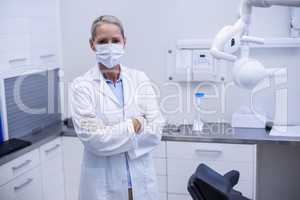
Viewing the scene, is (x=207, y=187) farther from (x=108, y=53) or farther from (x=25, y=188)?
(x=25, y=188)

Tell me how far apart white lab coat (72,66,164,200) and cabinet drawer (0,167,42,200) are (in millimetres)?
602

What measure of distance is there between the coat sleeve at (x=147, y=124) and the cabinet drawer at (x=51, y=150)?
101cm

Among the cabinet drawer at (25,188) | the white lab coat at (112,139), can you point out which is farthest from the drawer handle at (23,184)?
the white lab coat at (112,139)

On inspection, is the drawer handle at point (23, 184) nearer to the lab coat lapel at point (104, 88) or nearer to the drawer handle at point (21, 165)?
the drawer handle at point (21, 165)

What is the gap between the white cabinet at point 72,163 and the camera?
111 inches

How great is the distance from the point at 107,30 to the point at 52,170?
1355mm

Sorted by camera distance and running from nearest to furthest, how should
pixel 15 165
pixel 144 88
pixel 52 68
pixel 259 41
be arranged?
pixel 259 41 < pixel 144 88 < pixel 15 165 < pixel 52 68

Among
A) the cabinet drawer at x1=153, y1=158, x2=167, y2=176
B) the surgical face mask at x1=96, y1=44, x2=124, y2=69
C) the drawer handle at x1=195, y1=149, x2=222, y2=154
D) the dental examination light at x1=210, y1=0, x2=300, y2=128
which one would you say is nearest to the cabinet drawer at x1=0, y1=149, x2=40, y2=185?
the cabinet drawer at x1=153, y1=158, x2=167, y2=176

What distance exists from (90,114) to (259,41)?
0.81 metres

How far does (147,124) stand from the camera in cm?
186

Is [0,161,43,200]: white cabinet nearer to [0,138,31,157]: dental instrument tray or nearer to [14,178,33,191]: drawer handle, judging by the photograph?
[14,178,33,191]: drawer handle

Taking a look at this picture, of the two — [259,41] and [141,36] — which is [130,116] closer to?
[259,41]

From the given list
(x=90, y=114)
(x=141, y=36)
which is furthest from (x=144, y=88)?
(x=141, y=36)

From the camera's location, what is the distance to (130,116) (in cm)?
185
